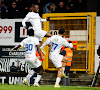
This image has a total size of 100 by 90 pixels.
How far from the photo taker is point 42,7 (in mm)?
19344

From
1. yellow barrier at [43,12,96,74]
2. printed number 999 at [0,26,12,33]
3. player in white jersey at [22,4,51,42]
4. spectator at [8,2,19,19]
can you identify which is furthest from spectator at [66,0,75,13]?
player in white jersey at [22,4,51,42]

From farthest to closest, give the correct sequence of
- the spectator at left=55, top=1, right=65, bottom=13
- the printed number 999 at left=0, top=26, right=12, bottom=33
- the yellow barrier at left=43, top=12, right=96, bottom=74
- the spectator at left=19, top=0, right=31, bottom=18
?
1. the spectator at left=19, top=0, right=31, bottom=18
2. the spectator at left=55, top=1, right=65, bottom=13
3. the printed number 999 at left=0, top=26, right=12, bottom=33
4. the yellow barrier at left=43, top=12, right=96, bottom=74

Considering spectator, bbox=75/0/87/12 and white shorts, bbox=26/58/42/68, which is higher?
spectator, bbox=75/0/87/12

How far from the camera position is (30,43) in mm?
13578

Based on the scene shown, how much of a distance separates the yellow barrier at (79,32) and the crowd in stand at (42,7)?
2.77 feet

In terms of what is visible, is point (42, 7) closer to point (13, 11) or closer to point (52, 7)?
point (52, 7)

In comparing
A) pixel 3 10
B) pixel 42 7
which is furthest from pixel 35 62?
pixel 3 10

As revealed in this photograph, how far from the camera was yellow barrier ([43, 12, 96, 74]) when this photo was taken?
17.7 meters

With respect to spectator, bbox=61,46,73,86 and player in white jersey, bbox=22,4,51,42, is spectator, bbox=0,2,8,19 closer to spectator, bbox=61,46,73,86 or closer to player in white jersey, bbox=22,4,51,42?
player in white jersey, bbox=22,4,51,42

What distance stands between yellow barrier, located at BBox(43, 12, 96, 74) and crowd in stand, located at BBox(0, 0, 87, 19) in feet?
2.77

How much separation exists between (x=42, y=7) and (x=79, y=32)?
2452 mm

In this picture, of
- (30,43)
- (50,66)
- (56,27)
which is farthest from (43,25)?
(30,43)

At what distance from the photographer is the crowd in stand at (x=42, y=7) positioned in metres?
18.8

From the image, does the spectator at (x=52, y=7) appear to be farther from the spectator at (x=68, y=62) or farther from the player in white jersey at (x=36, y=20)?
the player in white jersey at (x=36, y=20)
